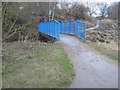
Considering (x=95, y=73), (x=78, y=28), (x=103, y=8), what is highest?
(x=103, y=8)

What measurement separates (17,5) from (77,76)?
7.37 metres

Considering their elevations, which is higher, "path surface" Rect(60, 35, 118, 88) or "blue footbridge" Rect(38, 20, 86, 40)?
"blue footbridge" Rect(38, 20, 86, 40)

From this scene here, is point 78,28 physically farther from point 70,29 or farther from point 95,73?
point 95,73

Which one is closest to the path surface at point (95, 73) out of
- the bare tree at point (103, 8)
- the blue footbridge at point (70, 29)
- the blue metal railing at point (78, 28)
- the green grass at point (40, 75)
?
the green grass at point (40, 75)

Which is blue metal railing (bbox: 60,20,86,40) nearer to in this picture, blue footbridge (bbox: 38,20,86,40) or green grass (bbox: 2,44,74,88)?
blue footbridge (bbox: 38,20,86,40)

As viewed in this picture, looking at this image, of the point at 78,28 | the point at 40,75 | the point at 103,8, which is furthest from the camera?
the point at 103,8

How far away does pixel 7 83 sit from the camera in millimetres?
3791

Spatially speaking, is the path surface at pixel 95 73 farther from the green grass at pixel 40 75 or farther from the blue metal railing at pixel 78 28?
the blue metal railing at pixel 78 28

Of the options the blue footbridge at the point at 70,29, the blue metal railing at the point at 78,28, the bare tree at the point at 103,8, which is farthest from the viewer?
the bare tree at the point at 103,8

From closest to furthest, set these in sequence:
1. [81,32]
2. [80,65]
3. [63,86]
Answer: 1. [63,86]
2. [80,65]
3. [81,32]

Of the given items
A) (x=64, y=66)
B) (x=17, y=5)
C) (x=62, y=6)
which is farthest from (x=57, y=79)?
(x=62, y=6)

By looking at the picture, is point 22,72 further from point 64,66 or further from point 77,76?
point 77,76

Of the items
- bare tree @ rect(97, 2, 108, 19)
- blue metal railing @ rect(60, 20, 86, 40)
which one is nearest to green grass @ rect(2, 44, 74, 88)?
blue metal railing @ rect(60, 20, 86, 40)

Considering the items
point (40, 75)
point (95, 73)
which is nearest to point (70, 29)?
point (95, 73)
